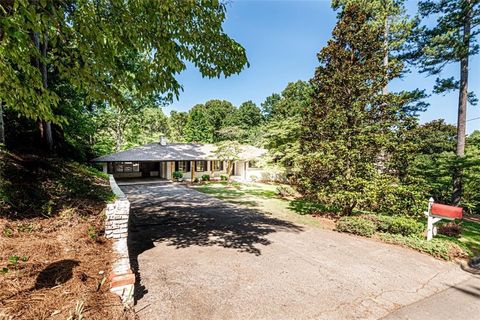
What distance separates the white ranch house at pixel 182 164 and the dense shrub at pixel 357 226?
13848mm

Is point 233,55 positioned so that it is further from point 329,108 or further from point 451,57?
point 451,57

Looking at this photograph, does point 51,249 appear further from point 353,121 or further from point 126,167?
point 126,167

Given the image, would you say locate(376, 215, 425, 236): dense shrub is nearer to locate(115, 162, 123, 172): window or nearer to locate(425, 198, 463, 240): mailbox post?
locate(425, 198, 463, 240): mailbox post

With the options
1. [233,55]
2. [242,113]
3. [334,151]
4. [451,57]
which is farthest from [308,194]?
[242,113]

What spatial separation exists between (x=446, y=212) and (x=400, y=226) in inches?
53.3

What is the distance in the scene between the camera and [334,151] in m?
9.89

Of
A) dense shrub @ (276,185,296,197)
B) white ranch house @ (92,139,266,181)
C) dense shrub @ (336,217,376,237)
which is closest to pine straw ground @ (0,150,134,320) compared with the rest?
dense shrub @ (336,217,376,237)

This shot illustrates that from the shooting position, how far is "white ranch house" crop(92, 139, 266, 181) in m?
22.9

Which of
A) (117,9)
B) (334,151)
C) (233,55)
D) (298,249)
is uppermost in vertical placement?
(117,9)

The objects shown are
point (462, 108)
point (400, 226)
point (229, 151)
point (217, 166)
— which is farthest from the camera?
point (217, 166)

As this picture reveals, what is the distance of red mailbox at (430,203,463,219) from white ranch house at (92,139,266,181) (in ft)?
50.9

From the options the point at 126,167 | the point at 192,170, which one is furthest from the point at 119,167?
the point at 192,170

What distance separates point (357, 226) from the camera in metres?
8.51

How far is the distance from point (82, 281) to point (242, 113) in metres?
45.9
